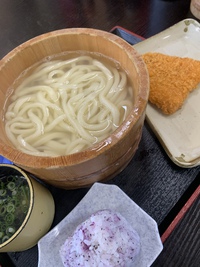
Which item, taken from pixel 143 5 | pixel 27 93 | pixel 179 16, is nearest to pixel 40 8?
pixel 143 5

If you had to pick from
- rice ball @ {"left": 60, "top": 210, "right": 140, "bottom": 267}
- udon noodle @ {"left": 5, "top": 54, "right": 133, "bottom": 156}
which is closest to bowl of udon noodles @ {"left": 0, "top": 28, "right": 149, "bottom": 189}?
udon noodle @ {"left": 5, "top": 54, "right": 133, "bottom": 156}

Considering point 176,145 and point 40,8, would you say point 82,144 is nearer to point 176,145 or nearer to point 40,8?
point 176,145

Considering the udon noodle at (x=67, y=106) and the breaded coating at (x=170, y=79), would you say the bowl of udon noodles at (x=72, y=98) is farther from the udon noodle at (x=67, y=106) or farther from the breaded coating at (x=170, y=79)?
the breaded coating at (x=170, y=79)

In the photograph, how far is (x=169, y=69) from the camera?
1435 millimetres

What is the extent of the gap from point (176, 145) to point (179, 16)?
108cm

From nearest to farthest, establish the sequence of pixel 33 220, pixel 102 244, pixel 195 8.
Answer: pixel 102 244 → pixel 33 220 → pixel 195 8

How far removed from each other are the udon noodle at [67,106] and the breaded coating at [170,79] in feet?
0.78

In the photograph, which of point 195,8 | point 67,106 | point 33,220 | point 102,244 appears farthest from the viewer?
point 195,8

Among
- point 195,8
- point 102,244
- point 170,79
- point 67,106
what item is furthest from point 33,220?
point 195,8

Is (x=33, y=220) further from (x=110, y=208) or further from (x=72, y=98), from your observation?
(x=72, y=98)

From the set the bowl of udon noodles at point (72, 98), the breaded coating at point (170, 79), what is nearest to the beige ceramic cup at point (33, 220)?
the bowl of udon noodles at point (72, 98)

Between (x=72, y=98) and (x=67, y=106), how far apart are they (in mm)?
50

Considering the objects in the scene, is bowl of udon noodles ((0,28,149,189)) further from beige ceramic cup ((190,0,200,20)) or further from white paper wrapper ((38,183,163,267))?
beige ceramic cup ((190,0,200,20))

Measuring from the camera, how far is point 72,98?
1242mm
